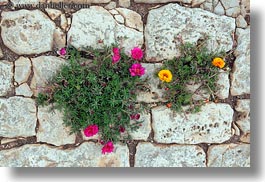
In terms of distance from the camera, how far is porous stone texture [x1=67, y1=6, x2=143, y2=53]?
329 cm

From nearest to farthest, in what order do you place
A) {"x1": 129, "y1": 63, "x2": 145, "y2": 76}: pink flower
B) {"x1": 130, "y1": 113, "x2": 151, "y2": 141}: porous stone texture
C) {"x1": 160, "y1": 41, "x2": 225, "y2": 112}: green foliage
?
{"x1": 129, "y1": 63, "x2": 145, "y2": 76}: pink flower
{"x1": 160, "y1": 41, "x2": 225, "y2": 112}: green foliage
{"x1": 130, "y1": 113, "x2": 151, "y2": 141}: porous stone texture

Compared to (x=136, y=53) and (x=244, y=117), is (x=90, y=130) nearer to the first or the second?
(x=136, y=53)

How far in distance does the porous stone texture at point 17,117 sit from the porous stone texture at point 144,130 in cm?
83

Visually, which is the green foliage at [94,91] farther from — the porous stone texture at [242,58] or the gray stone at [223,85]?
the porous stone texture at [242,58]

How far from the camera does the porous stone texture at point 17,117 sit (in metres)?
3.34

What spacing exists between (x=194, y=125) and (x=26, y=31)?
155 cm

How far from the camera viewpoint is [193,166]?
11.3 ft

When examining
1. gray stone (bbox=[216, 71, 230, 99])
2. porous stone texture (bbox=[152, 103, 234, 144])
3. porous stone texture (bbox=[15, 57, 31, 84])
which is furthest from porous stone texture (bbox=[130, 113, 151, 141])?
porous stone texture (bbox=[15, 57, 31, 84])

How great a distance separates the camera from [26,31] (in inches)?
129

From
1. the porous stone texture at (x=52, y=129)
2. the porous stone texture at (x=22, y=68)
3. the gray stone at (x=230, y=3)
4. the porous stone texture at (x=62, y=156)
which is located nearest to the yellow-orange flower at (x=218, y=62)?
the gray stone at (x=230, y=3)

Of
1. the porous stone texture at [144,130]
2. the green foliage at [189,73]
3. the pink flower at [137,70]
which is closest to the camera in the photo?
the pink flower at [137,70]

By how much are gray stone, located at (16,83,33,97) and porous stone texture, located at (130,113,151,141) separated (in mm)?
892

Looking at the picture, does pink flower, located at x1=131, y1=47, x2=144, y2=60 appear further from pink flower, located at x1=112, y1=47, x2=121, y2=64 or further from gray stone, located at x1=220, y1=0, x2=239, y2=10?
gray stone, located at x1=220, y1=0, x2=239, y2=10

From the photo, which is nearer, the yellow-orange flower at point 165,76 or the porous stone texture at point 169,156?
the yellow-orange flower at point 165,76
